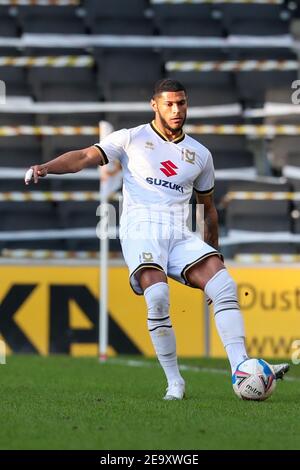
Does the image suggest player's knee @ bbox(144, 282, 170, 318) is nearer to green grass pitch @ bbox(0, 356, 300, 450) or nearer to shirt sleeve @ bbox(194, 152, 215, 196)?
green grass pitch @ bbox(0, 356, 300, 450)

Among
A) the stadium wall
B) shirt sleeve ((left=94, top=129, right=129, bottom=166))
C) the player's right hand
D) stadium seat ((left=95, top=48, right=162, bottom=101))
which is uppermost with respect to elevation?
stadium seat ((left=95, top=48, right=162, bottom=101))

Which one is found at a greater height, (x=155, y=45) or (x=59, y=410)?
(x=155, y=45)

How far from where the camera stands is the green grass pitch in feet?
19.3

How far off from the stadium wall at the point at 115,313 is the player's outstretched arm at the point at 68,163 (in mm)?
5697

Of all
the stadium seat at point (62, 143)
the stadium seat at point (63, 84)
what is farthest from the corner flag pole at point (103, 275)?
the stadium seat at point (63, 84)

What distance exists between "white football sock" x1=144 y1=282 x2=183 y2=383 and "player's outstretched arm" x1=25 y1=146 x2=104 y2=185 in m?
0.87

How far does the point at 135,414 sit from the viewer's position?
7031 millimetres

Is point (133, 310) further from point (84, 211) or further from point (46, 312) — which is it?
point (84, 211)

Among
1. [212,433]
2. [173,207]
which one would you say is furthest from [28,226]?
[212,433]

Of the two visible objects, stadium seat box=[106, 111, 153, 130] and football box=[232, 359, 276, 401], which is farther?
stadium seat box=[106, 111, 153, 130]

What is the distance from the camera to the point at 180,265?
8.23 meters

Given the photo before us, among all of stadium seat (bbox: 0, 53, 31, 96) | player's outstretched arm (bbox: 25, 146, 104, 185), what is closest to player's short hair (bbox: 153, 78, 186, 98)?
player's outstretched arm (bbox: 25, 146, 104, 185)
